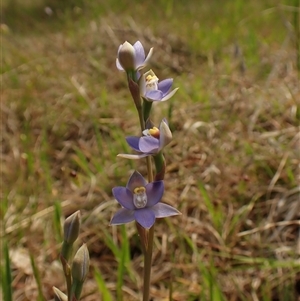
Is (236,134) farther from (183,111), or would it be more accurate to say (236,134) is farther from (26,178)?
(26,178)

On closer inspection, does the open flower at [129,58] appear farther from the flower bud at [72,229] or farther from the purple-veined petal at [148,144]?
the flower bud at [72,229]

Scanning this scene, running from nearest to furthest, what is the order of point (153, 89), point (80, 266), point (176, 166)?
point (80, 266) → point (153, 89) → point (176, 166)

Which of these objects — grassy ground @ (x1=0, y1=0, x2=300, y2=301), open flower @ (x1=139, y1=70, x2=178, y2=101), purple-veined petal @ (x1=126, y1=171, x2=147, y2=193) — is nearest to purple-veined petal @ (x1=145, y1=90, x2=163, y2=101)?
open flower @ (x1=139, y1=70, x2=178, y2=101)

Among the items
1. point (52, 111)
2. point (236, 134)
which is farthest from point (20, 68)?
point (236, 134)

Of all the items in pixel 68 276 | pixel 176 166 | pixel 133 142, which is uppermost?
pixel 133 142

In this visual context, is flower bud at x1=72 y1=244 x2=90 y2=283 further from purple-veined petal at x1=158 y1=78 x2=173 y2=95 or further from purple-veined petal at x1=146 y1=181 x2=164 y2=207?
purple-veined petal at x1=158 y1=78 x2=173 y2=95

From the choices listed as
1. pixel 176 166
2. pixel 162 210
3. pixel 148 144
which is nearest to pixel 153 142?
pixel 148 144

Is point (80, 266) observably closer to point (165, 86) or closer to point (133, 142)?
point (133, 142)
